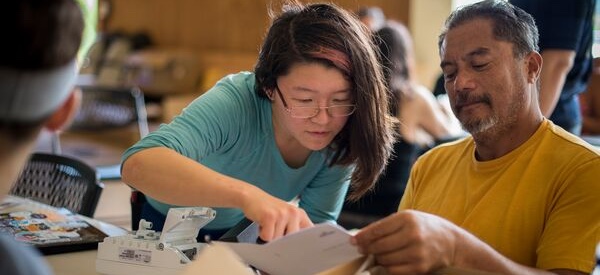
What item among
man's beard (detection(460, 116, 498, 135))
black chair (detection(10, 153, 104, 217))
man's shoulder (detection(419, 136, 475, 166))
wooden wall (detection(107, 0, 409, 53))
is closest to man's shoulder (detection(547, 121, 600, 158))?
man's beard (detection(460, 116, 498, 135))

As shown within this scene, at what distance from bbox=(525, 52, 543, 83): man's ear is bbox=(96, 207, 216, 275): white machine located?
30.2 inches

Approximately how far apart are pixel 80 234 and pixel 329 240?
0.88m

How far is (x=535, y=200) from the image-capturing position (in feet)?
5.52

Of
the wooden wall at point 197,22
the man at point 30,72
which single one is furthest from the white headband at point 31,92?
the wooden wall at point 197,22

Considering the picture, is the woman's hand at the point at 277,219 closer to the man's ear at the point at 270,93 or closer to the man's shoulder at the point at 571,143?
the man's ear at the point at 270,93

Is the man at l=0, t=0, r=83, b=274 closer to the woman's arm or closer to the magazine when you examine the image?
the woman's arm

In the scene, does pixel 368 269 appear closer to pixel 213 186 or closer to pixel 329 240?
pixel 329 240

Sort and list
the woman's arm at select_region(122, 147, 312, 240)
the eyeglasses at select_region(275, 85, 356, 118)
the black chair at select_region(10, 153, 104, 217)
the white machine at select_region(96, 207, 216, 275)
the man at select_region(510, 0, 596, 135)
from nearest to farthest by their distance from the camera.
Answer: the woman's arm at select_region(122, 147, 312, 240) → the white machine at select_region(96, 207, 216, 275) → the eyeglasses at select_region(275, 85, 356, 118) → the black chair at select_region(10, 153, 104, 217) → the man at select_region(510, 0, 596, 135)

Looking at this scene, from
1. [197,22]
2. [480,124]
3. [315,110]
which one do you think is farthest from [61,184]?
[197,22]

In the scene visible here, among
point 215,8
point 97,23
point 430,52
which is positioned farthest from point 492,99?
point 97,23

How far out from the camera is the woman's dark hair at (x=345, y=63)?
71.0 inches

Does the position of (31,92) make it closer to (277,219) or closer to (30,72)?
(30,72)

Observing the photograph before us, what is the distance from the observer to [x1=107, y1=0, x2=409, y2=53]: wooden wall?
7234 mm

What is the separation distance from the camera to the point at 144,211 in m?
2.18
